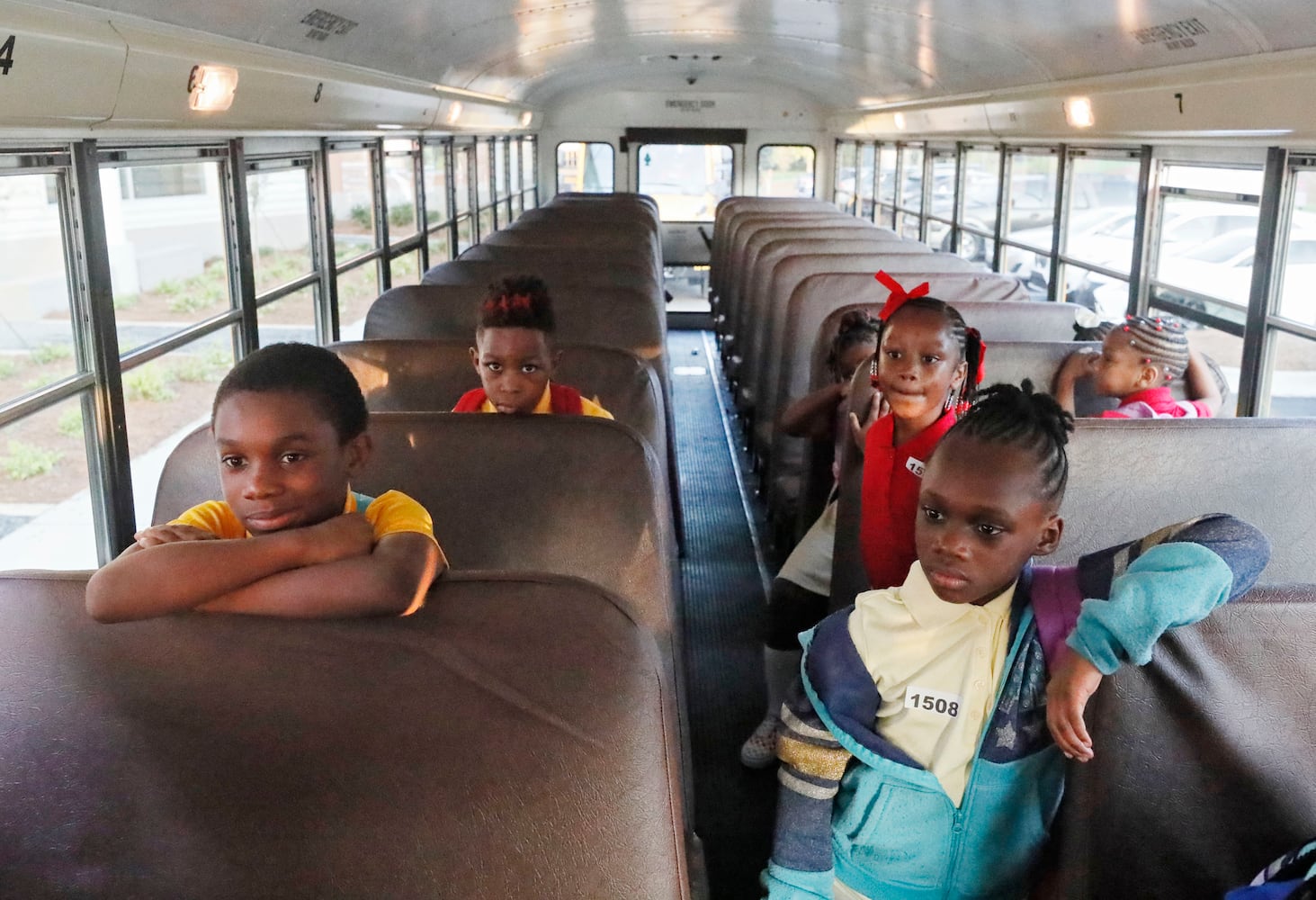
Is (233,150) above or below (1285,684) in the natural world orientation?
above

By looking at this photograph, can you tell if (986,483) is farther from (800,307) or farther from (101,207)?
(800,307)

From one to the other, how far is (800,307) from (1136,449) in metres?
2.14

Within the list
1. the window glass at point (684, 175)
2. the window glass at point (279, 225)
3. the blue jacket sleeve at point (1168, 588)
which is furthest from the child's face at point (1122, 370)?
the window glass at point (684, 175)

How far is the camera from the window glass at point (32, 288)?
2.57 metres

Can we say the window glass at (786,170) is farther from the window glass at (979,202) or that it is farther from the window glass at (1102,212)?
the window glass at (1102,212)

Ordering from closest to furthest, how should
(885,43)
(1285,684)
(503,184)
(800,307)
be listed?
(1285,684) < (800,307) < (885,43) < (503,184)

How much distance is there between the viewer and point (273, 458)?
1.58m

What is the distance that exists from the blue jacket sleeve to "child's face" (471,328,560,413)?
1501mm

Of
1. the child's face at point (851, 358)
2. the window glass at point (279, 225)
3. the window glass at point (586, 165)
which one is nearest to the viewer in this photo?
the child's face at point (851, 358)

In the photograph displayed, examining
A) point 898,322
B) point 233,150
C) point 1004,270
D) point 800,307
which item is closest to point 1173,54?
point 800,307

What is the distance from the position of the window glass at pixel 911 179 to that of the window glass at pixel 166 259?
643cm

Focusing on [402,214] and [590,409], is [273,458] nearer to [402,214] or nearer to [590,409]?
[590,409]

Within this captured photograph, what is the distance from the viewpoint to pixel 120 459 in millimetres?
2998

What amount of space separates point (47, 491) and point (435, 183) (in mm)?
5122
